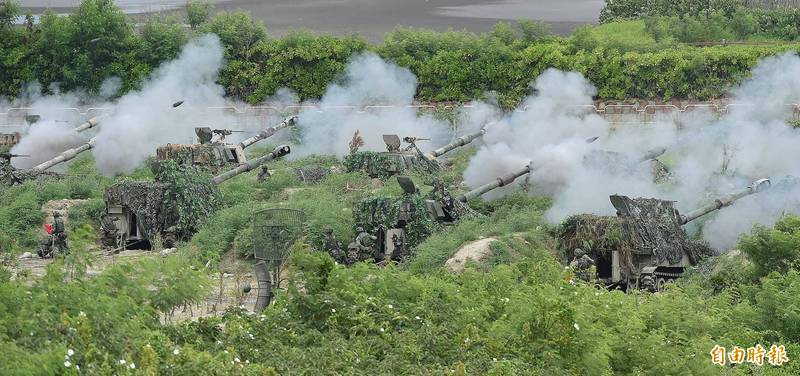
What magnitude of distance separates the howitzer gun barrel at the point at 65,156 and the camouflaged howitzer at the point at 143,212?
7.06 metres

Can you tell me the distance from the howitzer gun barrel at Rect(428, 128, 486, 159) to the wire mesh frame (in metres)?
15.9

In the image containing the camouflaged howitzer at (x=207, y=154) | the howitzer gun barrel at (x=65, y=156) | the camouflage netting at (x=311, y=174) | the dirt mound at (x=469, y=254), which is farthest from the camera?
the howitzer gun barrel at (x=65, y=156)

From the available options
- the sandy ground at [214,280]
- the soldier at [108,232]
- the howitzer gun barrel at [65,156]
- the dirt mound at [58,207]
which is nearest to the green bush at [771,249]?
the sandy ground at [214,280]

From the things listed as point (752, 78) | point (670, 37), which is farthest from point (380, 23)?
point (752, 78)

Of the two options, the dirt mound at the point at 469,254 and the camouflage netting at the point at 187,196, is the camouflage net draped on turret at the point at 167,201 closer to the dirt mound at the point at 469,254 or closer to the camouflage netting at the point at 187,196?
the camouflage netting at the point at 187,196

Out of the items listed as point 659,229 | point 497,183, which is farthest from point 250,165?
point 659,229

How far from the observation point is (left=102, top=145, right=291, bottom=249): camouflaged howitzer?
35.4 metres

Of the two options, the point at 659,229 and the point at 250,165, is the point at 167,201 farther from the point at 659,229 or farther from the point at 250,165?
the point at 659,229

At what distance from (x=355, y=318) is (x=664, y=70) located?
2989 cm

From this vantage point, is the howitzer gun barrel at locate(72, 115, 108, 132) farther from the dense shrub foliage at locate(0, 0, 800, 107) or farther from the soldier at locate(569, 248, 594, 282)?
the soldier at locate(569, 248, 594, 282)

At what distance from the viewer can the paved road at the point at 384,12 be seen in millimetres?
62469

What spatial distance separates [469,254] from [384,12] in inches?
1513

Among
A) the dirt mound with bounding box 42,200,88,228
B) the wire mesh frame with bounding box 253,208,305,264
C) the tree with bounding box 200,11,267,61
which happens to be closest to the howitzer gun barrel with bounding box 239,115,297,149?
the tree with bounding box 200,11,267,61

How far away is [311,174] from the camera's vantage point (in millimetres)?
40594
